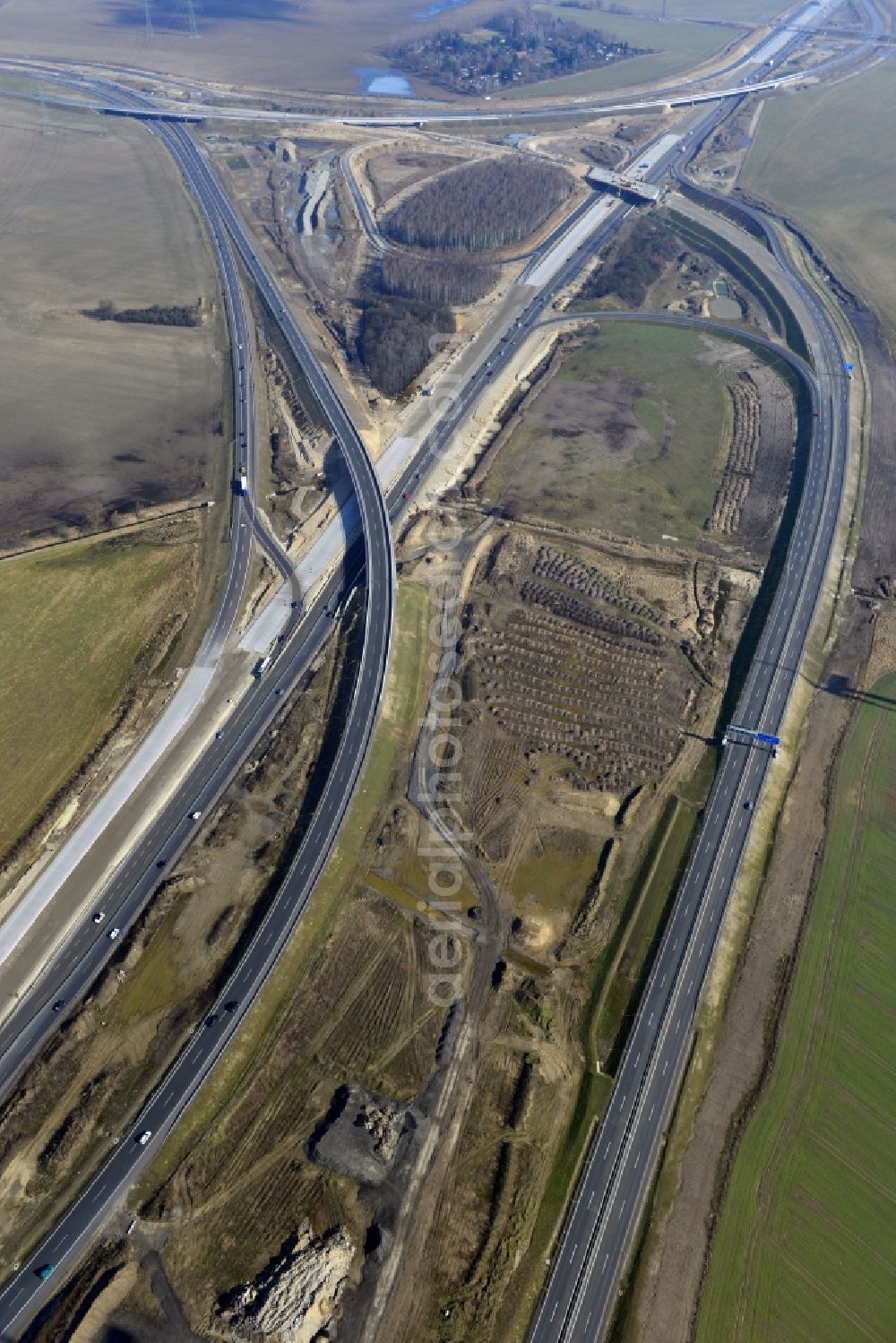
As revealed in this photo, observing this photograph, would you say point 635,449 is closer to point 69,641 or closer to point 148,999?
point 69,641

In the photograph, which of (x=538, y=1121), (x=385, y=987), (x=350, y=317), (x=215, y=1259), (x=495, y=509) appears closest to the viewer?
(x=215, y=1259)

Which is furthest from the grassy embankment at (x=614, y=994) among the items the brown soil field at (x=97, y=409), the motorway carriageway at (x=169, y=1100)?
the brown soil field at (x=97, y=409)

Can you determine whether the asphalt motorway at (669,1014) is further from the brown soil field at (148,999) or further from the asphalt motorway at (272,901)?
the asphalt motorway at (272,901)

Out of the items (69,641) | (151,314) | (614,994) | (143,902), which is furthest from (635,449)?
(143,902)

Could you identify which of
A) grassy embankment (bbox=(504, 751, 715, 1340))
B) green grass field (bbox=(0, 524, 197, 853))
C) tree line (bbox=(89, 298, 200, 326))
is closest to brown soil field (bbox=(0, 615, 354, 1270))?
green grass field (bbox=(0, 524, 197, 853))

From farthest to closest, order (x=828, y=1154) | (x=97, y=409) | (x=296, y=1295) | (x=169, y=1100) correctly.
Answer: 1. (x=97, y=409)
2. (x=169, y=1100)
3. (x=828, y=1154)
4. (x=296, y=1295)

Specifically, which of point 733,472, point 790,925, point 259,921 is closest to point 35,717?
point 259,921

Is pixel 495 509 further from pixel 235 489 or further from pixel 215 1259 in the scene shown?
pixel 215 1259
